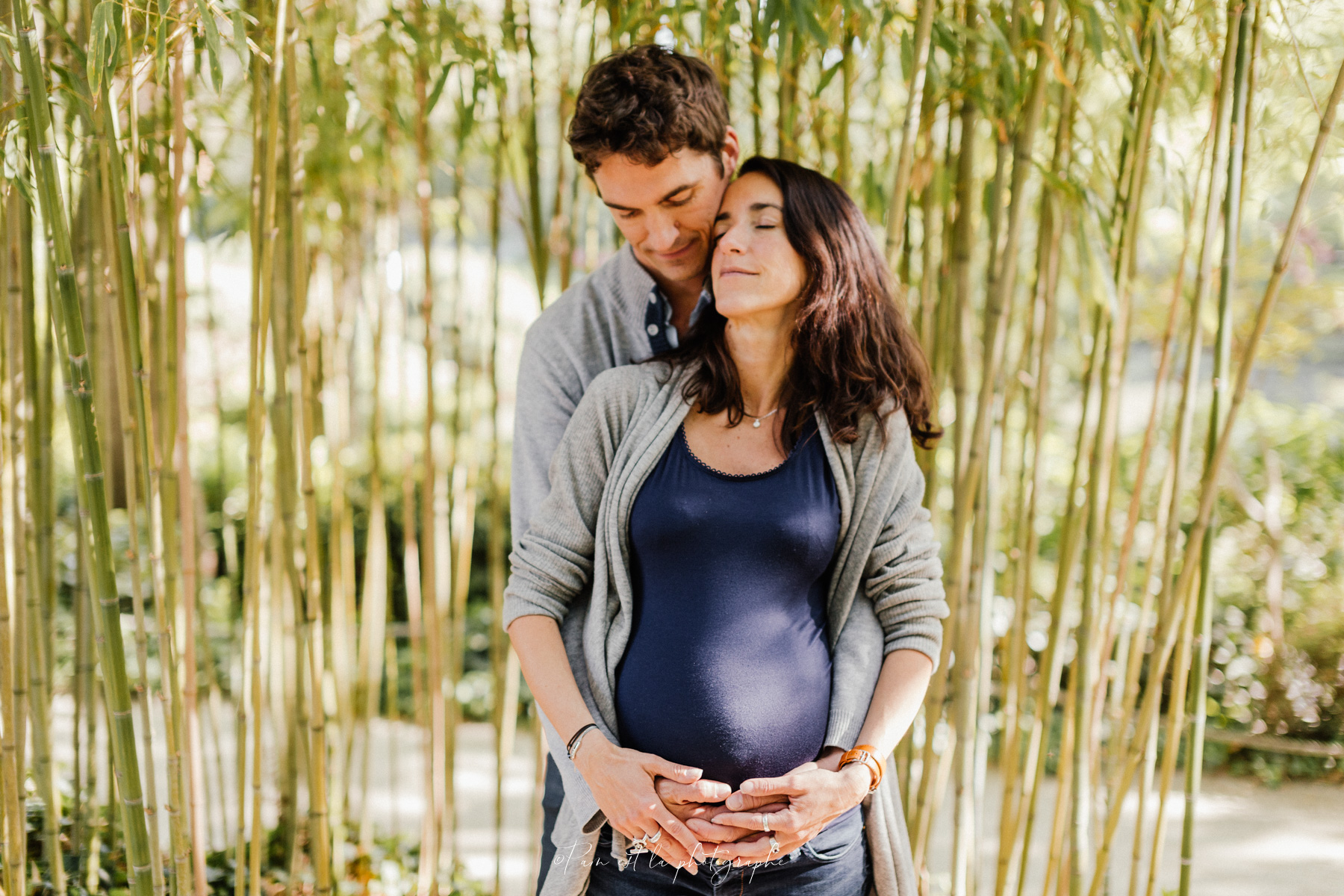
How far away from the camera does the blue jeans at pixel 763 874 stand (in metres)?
1.05

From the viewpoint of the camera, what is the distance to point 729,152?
1.30 m

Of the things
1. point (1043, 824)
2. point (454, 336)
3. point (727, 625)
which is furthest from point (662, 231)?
point (1043, 824)

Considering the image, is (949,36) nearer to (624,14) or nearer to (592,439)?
(624,14)

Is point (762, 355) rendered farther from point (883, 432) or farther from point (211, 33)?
point (211, 33)

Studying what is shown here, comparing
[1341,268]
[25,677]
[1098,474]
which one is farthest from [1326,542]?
[25,677]

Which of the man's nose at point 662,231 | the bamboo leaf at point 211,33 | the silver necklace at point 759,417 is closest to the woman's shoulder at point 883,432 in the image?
the silver necklace at point 759,417

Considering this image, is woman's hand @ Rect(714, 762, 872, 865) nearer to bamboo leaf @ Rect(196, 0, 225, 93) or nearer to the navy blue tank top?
the navy blue tank top

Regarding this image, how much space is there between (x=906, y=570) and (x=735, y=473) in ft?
0.79

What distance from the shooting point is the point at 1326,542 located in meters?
3.87

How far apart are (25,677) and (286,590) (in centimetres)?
84

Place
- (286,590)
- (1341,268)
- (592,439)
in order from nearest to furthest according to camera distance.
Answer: (592,439)
(286,590)
(1341,268)

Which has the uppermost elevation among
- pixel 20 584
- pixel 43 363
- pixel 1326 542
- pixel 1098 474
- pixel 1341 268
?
pixel 1341 268

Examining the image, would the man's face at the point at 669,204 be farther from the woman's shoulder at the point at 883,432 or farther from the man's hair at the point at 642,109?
the woman's shoulder at the point at 883,432

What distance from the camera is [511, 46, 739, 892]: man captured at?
113cm
